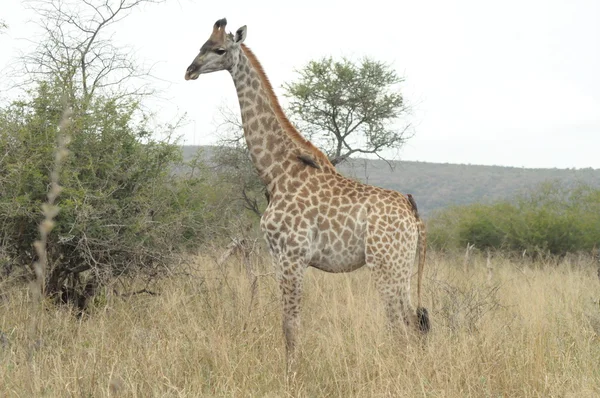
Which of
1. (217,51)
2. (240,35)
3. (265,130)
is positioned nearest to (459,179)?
(265,130)

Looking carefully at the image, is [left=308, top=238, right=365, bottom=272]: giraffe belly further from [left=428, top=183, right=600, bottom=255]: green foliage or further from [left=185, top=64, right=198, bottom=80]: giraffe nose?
[left=428, top=183, right=600, bottom=255]: green foliage

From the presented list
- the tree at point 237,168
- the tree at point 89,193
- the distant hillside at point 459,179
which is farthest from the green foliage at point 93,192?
the distant hillside at point 459,179

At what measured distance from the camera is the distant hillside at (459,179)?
176ft

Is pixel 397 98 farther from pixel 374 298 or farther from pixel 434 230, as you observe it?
pixel 374 298

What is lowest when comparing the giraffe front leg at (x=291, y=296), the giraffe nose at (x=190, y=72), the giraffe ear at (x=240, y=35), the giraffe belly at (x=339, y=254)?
the giraffe front leg at (x=291, y=296)

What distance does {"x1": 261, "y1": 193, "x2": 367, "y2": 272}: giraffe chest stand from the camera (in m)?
5.42

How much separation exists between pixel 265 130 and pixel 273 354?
6.11 feet

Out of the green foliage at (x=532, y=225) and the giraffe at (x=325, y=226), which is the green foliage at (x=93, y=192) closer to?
the giraffe at (x=325, y=226)

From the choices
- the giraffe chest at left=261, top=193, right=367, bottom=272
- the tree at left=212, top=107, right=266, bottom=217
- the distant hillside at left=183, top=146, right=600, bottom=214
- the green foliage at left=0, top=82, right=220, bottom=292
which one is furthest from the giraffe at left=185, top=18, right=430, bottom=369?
the distant hillside at left=183, top=146, right=600, bottom=214

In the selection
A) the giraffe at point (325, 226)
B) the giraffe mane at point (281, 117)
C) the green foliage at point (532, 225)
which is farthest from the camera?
the green foliage at point (532, 225)

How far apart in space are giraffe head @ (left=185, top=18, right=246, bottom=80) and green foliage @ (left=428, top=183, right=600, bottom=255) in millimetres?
10956

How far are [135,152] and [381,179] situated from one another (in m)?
52.5

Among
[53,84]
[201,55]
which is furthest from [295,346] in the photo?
[53,84]

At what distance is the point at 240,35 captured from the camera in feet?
19.0
